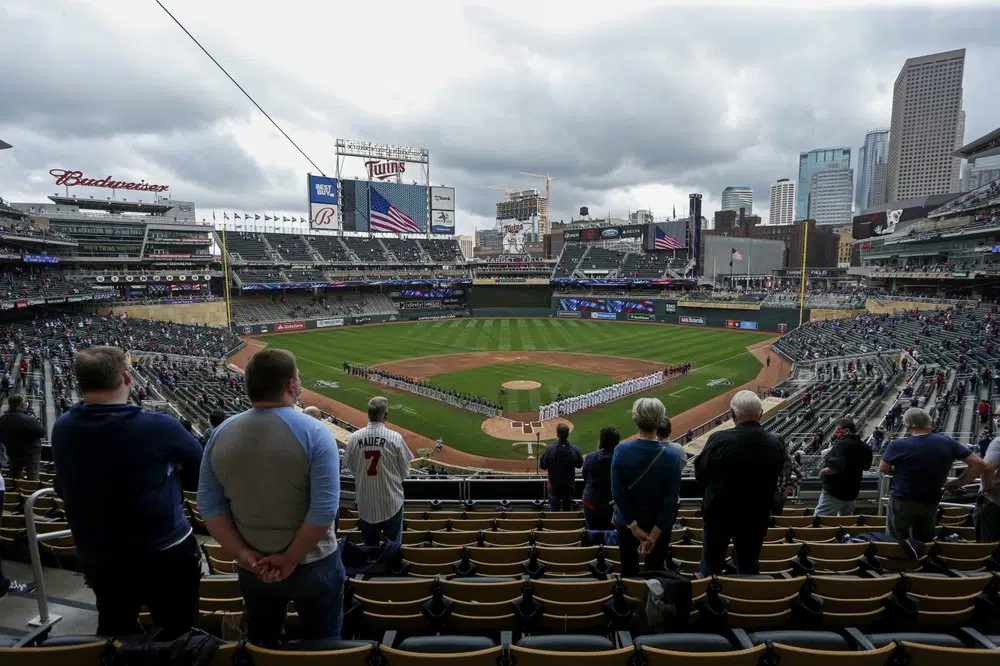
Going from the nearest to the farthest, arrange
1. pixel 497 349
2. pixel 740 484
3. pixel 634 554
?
pixel 740 484 → pixel 634 554 → pixel 497 349

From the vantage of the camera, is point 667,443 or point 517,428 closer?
point 667,443

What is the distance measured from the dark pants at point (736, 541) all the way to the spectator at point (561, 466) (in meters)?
2.78

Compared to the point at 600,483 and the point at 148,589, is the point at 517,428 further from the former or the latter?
the point at 148,589

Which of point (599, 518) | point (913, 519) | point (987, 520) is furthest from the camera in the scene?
point (599, 518)

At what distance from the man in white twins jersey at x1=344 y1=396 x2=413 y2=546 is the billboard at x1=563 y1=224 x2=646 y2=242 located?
75.6m

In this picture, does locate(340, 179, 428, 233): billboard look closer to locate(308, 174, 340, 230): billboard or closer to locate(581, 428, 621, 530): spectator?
locate(308, 174, 340, 230): billboard

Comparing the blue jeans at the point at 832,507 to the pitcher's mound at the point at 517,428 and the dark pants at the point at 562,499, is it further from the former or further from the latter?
the pitcher's mound at the point at 517,428

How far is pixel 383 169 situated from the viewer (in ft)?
251

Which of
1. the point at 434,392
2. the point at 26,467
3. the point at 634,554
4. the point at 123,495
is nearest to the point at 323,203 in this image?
the point at 434,392

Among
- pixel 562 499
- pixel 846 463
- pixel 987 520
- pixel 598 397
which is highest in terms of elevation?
pixel 846 463

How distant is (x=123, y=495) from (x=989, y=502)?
24.0 feet

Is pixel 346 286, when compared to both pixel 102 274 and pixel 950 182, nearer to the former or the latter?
pixel 102 274

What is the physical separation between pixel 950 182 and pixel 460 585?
250889 millimetres

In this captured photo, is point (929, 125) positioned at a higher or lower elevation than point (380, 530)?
higher
